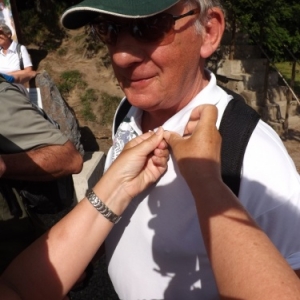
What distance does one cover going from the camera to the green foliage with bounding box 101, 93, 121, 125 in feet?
22.9

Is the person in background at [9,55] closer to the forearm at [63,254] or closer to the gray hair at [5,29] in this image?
the gray hair at [5,29]

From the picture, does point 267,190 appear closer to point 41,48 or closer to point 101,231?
point 101,231

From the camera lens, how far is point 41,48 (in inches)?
328

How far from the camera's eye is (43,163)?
197cm

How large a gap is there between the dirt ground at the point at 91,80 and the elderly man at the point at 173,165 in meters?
4.91

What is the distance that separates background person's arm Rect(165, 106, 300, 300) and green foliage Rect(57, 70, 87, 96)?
21.2ft

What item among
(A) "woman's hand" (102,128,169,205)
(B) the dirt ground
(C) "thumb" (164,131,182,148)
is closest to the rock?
(B) the dirt ground

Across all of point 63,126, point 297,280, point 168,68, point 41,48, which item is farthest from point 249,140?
point 41,48

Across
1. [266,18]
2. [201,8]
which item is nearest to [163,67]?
[201,8]

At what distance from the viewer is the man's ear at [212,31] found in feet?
4.80

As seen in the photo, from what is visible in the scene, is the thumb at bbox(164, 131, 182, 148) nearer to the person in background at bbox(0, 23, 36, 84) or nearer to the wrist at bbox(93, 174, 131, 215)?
the wrist at bbox(93, 174, 131, 215)

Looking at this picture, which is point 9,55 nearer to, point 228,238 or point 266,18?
point 266,18

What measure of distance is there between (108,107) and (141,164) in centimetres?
580

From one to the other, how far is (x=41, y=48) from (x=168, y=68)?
7.49 metres
